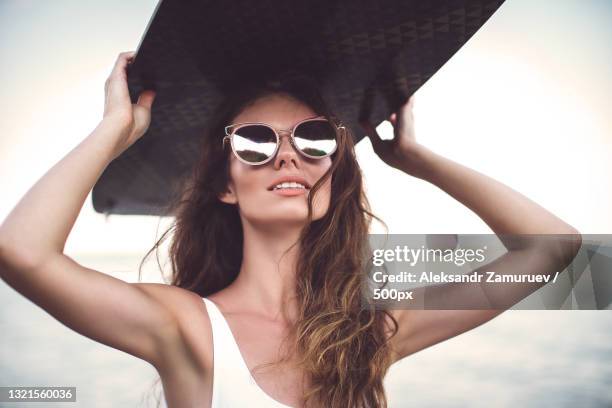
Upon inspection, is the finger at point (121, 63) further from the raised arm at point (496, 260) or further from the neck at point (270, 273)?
the raised arm at point (496, 260)

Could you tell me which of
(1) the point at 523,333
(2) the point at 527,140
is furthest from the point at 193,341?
(2) the point at 527,140

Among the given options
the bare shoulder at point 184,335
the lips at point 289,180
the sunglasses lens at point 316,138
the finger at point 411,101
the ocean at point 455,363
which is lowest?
the ocean at point 455,363

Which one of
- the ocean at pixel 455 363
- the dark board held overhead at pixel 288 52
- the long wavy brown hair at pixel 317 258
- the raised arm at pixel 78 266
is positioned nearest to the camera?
the raised arm at pixel 78 266

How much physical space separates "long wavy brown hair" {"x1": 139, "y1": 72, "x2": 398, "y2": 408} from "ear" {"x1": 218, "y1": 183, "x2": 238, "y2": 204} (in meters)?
0.01

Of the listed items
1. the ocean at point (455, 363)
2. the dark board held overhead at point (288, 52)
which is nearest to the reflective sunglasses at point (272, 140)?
Result: the dark board held overhead at point (288, 52)

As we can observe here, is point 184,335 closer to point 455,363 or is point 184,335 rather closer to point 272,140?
point 272,140

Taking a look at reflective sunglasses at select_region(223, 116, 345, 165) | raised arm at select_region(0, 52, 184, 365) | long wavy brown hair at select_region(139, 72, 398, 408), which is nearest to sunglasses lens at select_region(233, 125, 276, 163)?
reflective sunglasses at select_region(223, 116, 345, 165)

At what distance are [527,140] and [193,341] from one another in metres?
0.90

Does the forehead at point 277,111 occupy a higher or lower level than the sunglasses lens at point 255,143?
higher

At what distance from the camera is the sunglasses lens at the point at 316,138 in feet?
4.09

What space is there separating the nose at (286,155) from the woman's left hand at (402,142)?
274 mm

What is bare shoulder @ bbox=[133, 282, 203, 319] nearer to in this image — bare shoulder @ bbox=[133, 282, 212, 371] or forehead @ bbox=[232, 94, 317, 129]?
bare shoulder @ bbox=[133, 282, 212, 371]

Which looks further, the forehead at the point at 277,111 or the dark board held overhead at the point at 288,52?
the forehead at the point at 277,111

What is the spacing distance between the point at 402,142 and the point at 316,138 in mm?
246
